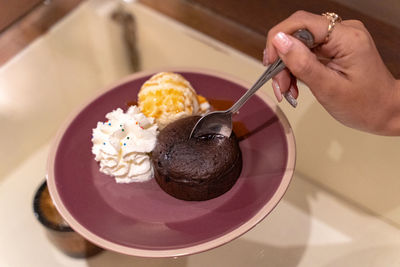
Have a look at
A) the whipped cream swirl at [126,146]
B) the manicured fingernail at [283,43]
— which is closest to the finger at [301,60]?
the manicured fingernail at [283,43]

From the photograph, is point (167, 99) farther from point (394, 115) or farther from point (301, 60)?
point (394, 115)

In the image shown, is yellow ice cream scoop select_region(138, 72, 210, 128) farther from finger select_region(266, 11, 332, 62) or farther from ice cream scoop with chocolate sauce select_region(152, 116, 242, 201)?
finger select_region(266, 11, 332, 62)

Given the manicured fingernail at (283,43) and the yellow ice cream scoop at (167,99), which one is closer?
the manicured fingernail at (283,43)

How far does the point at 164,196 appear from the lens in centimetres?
75

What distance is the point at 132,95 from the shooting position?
2.88 feet

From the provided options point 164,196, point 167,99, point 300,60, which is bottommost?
point 164,196

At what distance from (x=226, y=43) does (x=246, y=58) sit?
0.07m

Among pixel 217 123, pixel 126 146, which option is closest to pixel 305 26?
pixel 217 123

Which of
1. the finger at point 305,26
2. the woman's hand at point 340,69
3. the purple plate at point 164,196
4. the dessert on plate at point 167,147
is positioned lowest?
the purple plate at point 164,196

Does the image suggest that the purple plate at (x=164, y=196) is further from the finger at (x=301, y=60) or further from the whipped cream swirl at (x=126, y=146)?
the finger at (x=301, y=60)

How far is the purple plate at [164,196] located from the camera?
26.9 inches

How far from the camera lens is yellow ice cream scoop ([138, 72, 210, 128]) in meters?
0.78

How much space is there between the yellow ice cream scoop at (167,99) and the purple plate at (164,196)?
0.08 metres

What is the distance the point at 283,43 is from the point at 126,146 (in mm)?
302
